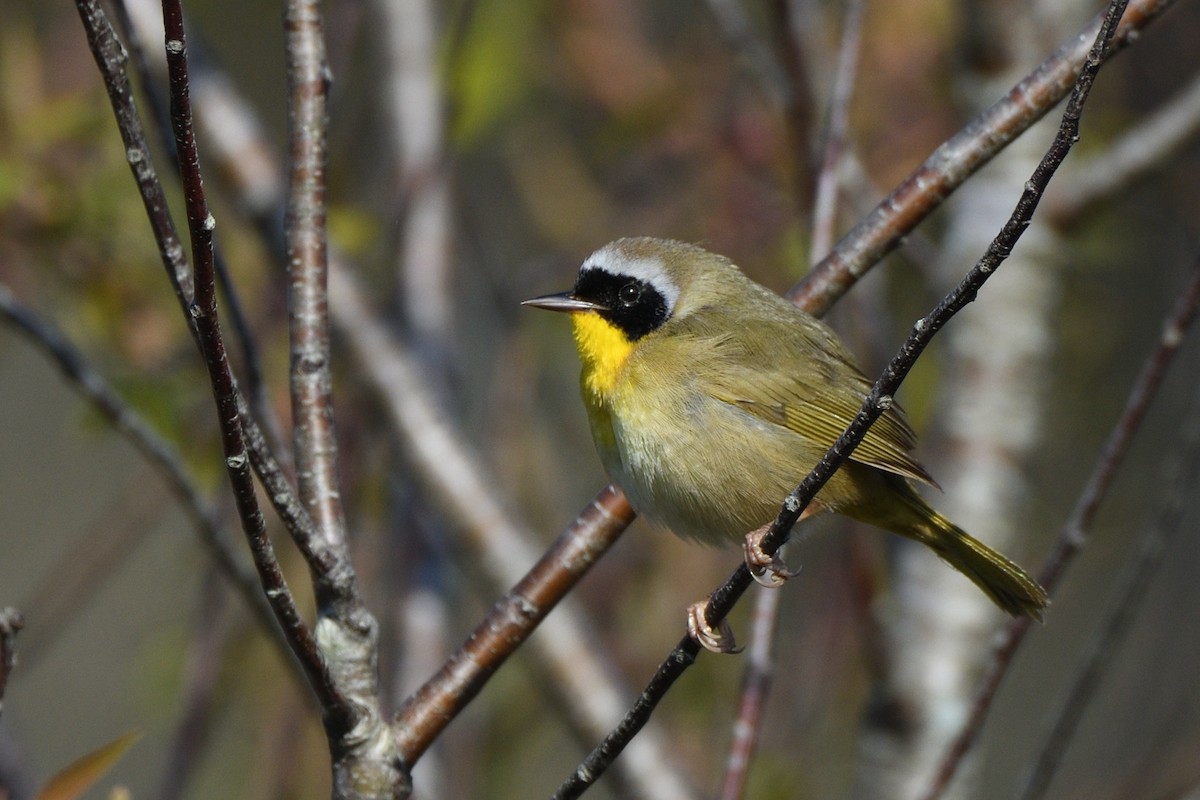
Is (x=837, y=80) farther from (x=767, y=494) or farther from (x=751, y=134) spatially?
(x=751, y=134)

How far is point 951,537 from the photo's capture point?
8.86 ft

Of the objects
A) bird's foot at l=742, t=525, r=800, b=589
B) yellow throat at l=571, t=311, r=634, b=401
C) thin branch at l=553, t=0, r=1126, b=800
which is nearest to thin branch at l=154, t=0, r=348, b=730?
thin branch at l=553, t=0, r=1126, b=800

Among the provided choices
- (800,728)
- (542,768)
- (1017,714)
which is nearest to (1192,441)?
(800,728)

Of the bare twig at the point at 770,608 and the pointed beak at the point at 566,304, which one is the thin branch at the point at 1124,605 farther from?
the pointed beak at the point at 566,304

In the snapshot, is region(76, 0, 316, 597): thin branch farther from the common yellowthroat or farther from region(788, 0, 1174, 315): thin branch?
region(788, 0, 1174, 315): thin branch

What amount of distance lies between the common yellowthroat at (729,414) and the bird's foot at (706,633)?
1.05ft

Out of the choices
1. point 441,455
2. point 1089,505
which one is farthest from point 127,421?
point 1089,505

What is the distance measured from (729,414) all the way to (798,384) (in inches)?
8.1

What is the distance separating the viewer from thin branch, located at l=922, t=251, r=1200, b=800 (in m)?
2.38

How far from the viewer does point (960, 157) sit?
2441 mm

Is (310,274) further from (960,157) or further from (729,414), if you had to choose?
(960,157)

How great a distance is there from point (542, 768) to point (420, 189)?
10.6ft

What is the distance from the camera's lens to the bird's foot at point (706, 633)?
199 centimetres

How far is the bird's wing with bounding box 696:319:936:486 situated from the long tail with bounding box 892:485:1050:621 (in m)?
0.15
